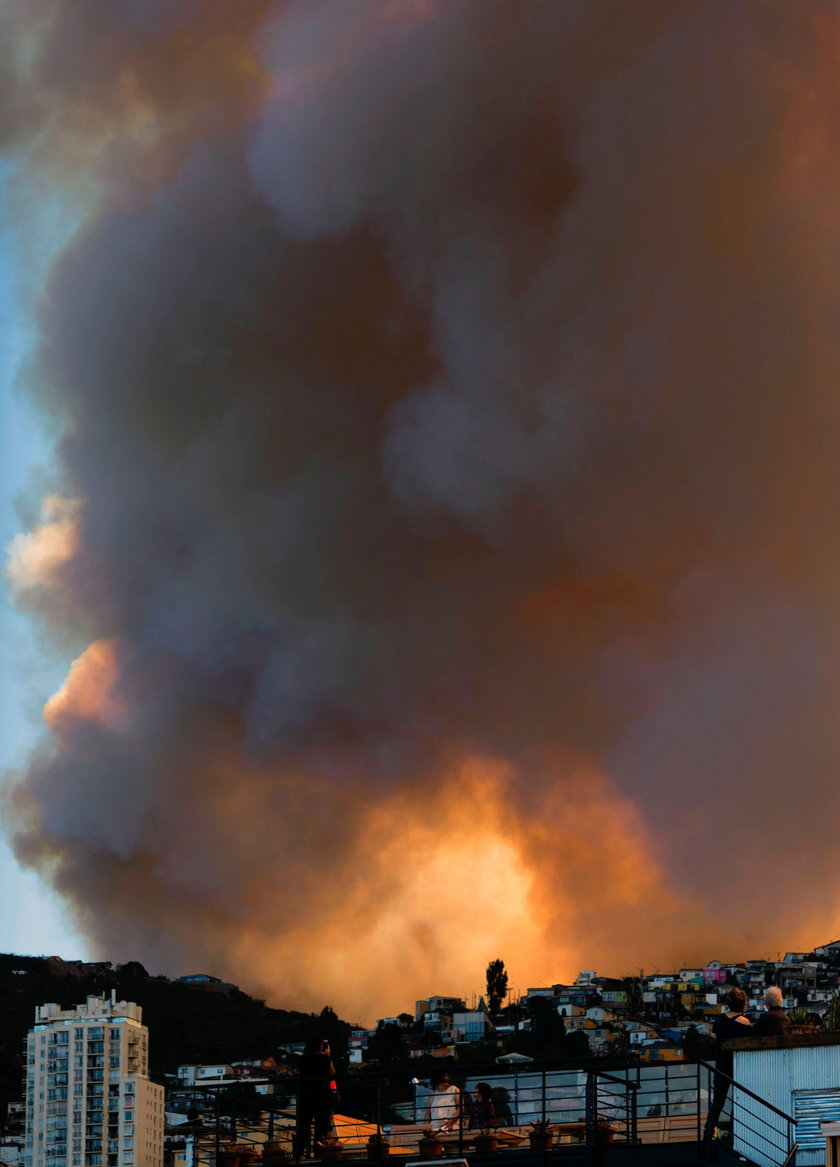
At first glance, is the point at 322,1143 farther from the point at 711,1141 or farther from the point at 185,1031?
the point at 185,1031

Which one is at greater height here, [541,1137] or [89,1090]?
[89,1090]

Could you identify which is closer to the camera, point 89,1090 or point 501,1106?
point 501,1106

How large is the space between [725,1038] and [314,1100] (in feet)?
16.1

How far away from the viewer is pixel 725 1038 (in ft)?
66.0

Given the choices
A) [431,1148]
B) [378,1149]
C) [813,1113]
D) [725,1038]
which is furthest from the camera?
[378,1149]

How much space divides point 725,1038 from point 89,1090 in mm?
105399

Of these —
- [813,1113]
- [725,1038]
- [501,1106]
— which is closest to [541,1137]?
[725,1038]

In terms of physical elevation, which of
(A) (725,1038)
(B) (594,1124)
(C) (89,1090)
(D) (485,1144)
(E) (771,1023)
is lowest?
(D) (485,1144)

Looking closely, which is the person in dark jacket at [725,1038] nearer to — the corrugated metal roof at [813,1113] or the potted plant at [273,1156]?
the corrugated metal roof at [813,1113]

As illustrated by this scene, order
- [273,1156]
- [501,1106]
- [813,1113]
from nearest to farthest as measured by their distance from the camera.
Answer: [813,1113] < [273,1156] < [501,1106]

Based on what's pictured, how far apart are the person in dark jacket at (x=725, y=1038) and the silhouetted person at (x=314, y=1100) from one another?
452 cm

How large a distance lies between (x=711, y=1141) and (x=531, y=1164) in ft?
6.95

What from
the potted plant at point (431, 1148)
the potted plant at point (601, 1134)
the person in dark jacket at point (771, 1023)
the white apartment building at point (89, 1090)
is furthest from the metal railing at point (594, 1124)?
the white apartment building at point (89, 1090)

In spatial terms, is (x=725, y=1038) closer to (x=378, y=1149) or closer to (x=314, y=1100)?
(x=378, y=1149)
